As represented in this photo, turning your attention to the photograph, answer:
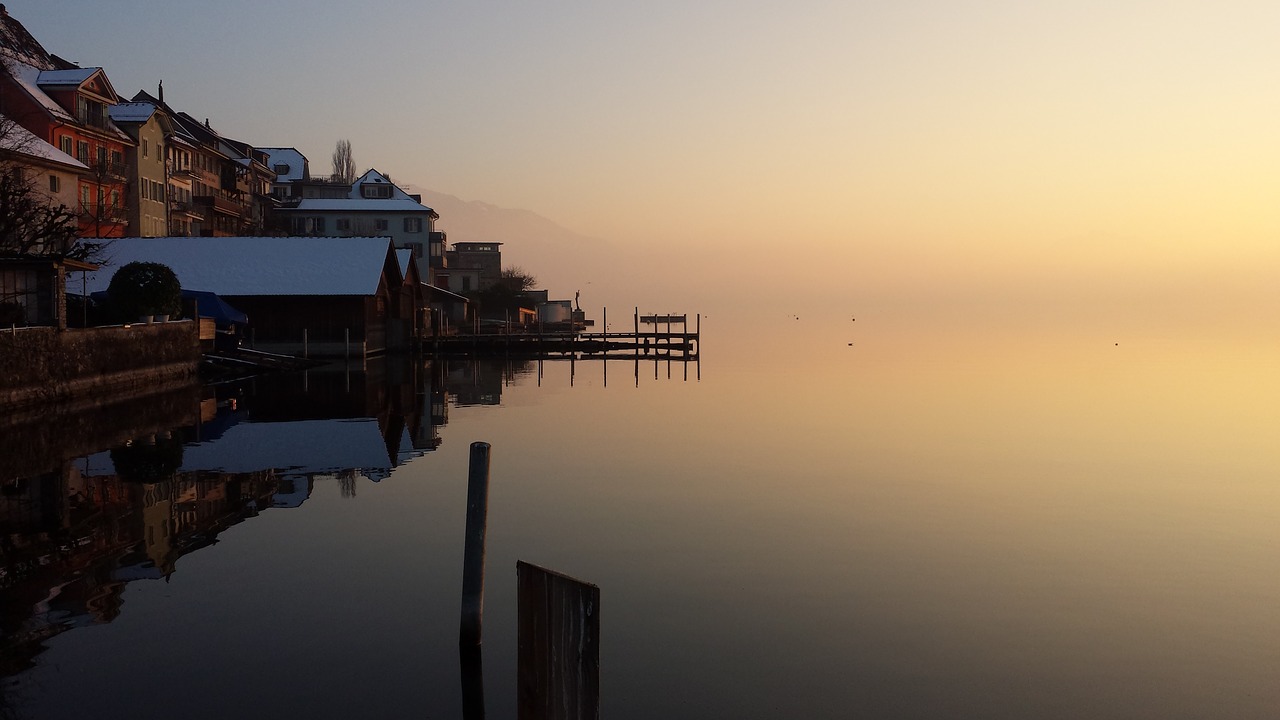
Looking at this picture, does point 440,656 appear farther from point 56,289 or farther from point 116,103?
point 116,103

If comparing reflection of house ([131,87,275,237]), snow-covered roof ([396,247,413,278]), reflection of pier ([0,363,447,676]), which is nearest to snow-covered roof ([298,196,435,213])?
reflection of house ([131,87,275,237])

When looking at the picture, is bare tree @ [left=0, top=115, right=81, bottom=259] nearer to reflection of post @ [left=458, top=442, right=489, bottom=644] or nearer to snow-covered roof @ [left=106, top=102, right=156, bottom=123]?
reflection of post @ [left=458, top=442, right=489, bottom=644]

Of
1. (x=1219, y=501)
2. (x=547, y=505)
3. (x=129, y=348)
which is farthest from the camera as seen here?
(x=129, y=348)

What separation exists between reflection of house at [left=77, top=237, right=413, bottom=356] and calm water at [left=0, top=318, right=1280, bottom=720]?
28.2 meters

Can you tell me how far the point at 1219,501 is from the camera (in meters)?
18.8

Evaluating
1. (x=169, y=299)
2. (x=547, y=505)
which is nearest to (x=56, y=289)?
(x=169, y=299)

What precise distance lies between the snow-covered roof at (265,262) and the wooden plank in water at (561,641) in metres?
51.0

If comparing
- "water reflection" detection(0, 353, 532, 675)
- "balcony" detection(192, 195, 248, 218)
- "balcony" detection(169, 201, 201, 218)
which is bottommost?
"water reflection" detection(0, 353, 532, 675)

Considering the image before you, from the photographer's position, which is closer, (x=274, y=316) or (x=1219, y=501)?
(x=1219, y=501)

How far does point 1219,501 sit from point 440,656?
14.3m

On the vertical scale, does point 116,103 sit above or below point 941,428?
above

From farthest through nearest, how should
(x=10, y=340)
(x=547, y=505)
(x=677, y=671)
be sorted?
(x=10, y=340) < (x=547, y=505) < (x=677, y=671)

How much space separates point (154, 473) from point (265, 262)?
41395 millimetres

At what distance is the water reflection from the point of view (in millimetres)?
11461
